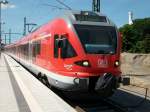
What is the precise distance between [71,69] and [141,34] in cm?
5302

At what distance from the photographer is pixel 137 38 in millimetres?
64312

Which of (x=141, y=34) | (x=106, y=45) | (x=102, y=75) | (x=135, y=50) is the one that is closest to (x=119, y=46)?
(x=106, y=45)

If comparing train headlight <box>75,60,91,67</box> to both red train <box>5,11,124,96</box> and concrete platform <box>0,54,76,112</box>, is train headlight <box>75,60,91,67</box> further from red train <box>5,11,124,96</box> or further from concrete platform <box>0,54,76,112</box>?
concrete platform <box>0,54,76,112</box>

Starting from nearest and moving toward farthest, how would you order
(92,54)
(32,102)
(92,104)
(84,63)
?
1. (32,102)
2. (84,63)
3. (92,54)
4. (92,104)

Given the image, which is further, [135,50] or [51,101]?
[135,50]

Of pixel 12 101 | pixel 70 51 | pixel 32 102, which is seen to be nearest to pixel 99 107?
pixel 70 51

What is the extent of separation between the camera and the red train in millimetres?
13266

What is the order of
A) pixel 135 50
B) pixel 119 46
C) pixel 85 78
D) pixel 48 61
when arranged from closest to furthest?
pixel 85 78 → pixel 119 46 → pixel 48 61 → pixel 135 50

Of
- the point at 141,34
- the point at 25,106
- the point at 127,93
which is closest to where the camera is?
the point at 25,106

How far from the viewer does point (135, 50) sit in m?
60.4

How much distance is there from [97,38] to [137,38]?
168ft

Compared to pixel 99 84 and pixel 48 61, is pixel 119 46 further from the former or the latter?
pixel 48 61

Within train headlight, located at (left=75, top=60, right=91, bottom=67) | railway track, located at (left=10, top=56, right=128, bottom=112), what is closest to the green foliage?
railway track, located at (left=10, top=56, right=128, bottom=112)

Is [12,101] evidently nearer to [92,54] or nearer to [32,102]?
[32,102]
